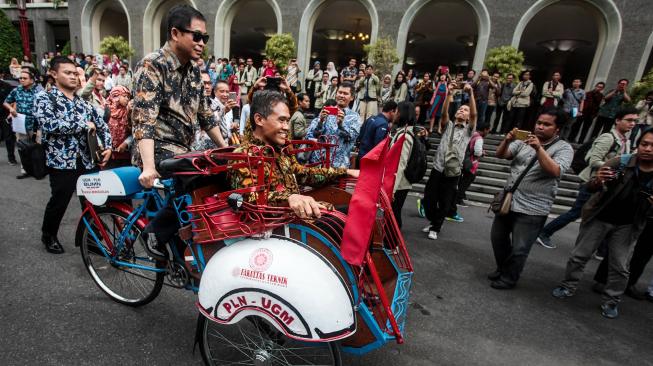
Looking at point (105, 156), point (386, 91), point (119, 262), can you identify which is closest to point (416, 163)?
point (119, 262)

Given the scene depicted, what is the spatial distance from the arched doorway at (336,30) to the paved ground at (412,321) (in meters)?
12.3

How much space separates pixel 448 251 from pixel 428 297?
4.49 ft

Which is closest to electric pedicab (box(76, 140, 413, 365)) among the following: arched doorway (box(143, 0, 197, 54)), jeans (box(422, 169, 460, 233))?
jeans (box(422, 169, 460, 233))

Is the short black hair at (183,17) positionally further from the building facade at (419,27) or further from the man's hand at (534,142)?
the building facade at (419,27)

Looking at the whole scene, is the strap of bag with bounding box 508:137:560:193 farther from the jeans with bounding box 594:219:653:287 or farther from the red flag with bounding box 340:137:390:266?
the red flag with bounding box 340:137:390:266

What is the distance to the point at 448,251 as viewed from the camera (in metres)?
4.46

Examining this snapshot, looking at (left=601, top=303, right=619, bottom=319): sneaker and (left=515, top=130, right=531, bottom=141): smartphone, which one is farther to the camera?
(left=601, top=303, right=619, bottom=319): sneaker

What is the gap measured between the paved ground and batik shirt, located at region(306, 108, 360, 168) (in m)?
1.72

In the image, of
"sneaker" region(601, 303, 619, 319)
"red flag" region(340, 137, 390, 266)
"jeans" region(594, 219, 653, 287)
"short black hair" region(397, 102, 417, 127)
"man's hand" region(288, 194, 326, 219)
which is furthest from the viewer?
"jeans" region(594, 219, 653, 287)

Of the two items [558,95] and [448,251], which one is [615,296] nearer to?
[448,251]

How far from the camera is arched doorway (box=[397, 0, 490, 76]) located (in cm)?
1269

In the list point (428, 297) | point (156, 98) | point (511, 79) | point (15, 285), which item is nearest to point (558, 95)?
point (511, 79)

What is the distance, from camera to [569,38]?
15.6m

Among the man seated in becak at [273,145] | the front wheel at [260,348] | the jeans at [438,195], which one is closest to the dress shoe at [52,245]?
the front wheel at [260,348]
